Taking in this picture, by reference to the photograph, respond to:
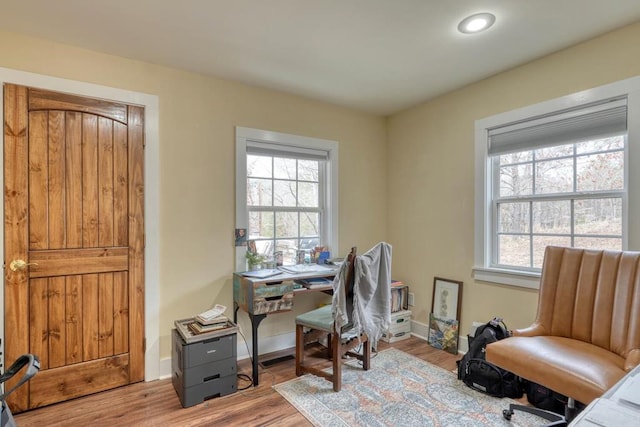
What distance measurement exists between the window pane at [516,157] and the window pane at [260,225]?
6.97ft

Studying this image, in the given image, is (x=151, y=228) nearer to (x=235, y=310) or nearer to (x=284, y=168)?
(x=235, y=310)

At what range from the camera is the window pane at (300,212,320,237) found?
11.0 ft

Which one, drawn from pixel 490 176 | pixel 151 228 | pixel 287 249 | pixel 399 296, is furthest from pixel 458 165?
pixel 151 228

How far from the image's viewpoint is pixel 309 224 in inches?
134

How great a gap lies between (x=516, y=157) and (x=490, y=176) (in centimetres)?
25

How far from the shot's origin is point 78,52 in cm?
228

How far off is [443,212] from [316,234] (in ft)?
4.21

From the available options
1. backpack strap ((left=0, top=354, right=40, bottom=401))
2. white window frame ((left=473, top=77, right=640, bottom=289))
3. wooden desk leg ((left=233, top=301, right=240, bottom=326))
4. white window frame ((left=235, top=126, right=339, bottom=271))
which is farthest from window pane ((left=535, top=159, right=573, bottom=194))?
backpack strap ((left=0, top=354, right=40, bottom=401))

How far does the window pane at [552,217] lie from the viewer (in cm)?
247

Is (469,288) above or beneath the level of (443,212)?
beneath

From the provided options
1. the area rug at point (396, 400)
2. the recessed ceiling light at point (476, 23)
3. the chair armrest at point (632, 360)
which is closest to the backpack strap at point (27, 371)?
the area rug at point (396, 400)

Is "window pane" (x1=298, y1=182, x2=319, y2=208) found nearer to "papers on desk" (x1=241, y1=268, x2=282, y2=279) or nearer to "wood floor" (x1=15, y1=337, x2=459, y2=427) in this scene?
"papers on desk" (x1=241, y1=268, x2=282, y2=279)

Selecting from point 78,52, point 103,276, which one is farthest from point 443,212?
point 78,52

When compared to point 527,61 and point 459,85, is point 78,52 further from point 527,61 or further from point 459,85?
point 527,61
